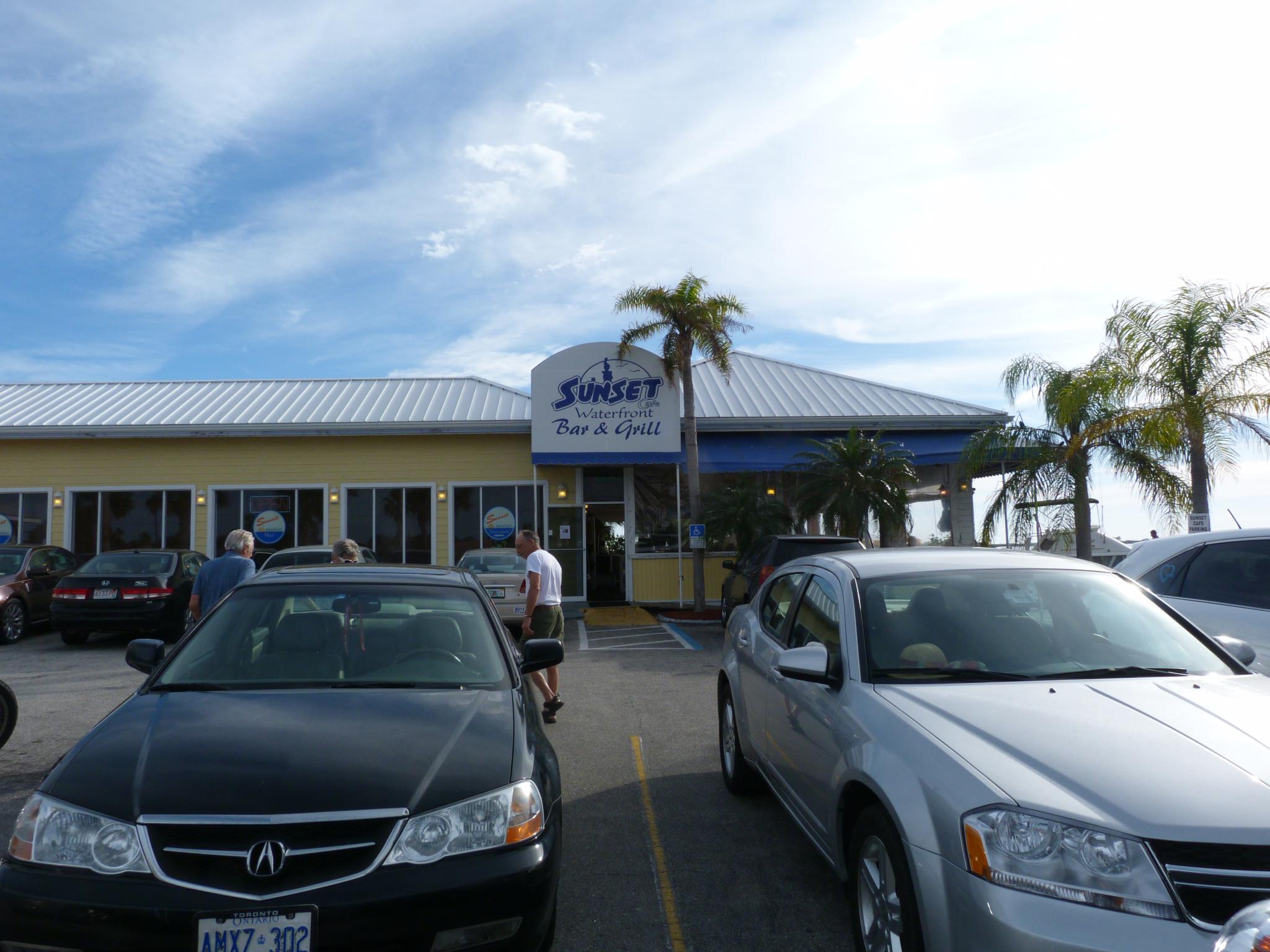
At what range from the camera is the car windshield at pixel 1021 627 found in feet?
12.0

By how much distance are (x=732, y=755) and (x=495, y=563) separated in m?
9.35

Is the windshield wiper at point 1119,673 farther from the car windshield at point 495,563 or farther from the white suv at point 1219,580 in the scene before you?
the car windshield at point 495,563

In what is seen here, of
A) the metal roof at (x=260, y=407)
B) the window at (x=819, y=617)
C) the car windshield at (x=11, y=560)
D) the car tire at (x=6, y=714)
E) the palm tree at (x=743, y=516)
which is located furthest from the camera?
the metal roof at (x=260, y=407)

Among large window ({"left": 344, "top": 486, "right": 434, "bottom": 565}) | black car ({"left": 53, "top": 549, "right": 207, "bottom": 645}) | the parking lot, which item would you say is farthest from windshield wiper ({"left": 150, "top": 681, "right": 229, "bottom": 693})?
large window ({"left": 344, "top": 486, "right": 434, "bottom": 565})

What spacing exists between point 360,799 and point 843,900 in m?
2.36

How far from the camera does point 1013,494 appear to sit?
1527 cm

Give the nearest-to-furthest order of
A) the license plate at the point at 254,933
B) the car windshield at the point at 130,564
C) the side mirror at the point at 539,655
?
the license plate at the point at 254,933 → the side mirror at the point at 539,655 → the car windshield at the point at 130,564

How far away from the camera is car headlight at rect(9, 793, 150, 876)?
2.73m

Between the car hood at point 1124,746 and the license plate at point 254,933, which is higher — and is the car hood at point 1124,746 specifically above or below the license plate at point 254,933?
above

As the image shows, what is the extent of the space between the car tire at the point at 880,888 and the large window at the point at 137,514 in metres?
18.9

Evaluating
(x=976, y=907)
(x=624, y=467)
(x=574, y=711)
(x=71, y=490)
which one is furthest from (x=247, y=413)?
(x=976, y=907)

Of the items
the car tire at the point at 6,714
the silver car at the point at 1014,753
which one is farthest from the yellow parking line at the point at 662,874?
the car tire at the point at 6,714

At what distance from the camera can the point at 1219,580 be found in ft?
19.3

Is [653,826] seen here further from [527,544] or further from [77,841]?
[527,544]
